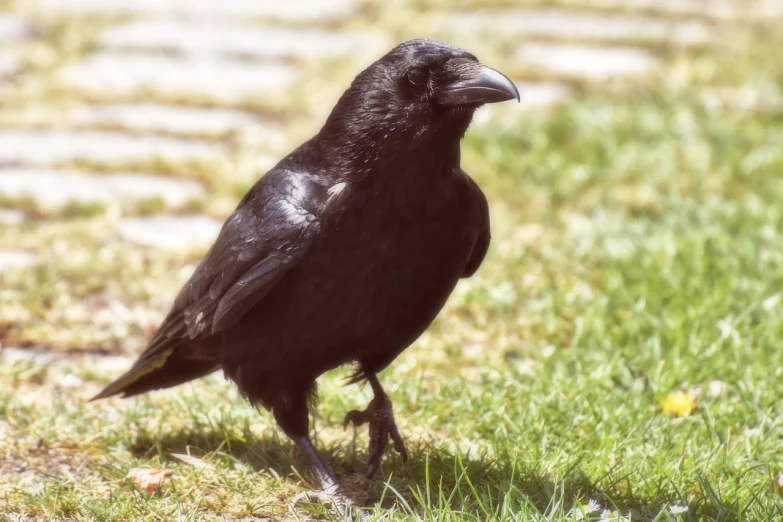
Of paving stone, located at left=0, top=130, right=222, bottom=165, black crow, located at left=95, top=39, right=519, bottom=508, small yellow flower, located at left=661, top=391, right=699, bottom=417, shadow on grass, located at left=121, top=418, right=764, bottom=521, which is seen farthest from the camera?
paving stone, located at left=0, top=130, right=222, bottom=165

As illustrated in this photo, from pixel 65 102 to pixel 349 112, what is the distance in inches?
143

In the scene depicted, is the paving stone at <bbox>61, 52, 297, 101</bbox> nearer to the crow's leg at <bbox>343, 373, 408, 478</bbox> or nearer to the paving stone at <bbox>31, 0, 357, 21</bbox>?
the paving stone at <bbox>31, 0, 357, 21</bbox>

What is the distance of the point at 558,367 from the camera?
4.05m

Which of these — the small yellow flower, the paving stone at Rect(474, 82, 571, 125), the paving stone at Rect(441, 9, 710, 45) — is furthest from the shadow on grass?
the paving stone at Rect(441, 9, 710, 45)

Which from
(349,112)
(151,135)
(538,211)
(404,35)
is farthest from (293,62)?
(349,112)

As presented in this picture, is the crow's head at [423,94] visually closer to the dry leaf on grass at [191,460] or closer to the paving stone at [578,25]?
the dry leaf on grass at [191,460]

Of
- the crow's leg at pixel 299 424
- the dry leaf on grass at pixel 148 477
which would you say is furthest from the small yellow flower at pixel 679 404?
the dry leaf on grass at pixel 148 477

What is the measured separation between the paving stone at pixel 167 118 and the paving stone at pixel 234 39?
862 millimetres

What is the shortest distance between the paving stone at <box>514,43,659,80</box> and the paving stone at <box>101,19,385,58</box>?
3.06 ft

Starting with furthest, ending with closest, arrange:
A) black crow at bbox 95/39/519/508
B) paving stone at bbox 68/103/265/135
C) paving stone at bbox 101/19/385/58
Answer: paving stone at bbox 101/19/385/58
paving stone at bbox 68/103/265/135
black crow at bbox 95/39/519/508

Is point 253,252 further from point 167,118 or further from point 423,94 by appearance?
point 167,118

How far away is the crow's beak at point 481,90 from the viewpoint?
3018 mm

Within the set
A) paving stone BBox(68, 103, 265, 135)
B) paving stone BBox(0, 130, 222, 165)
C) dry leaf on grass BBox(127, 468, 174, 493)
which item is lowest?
dry leaf on grass BBox(127, 468, 174, 493)

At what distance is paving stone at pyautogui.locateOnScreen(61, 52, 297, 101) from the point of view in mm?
6664
